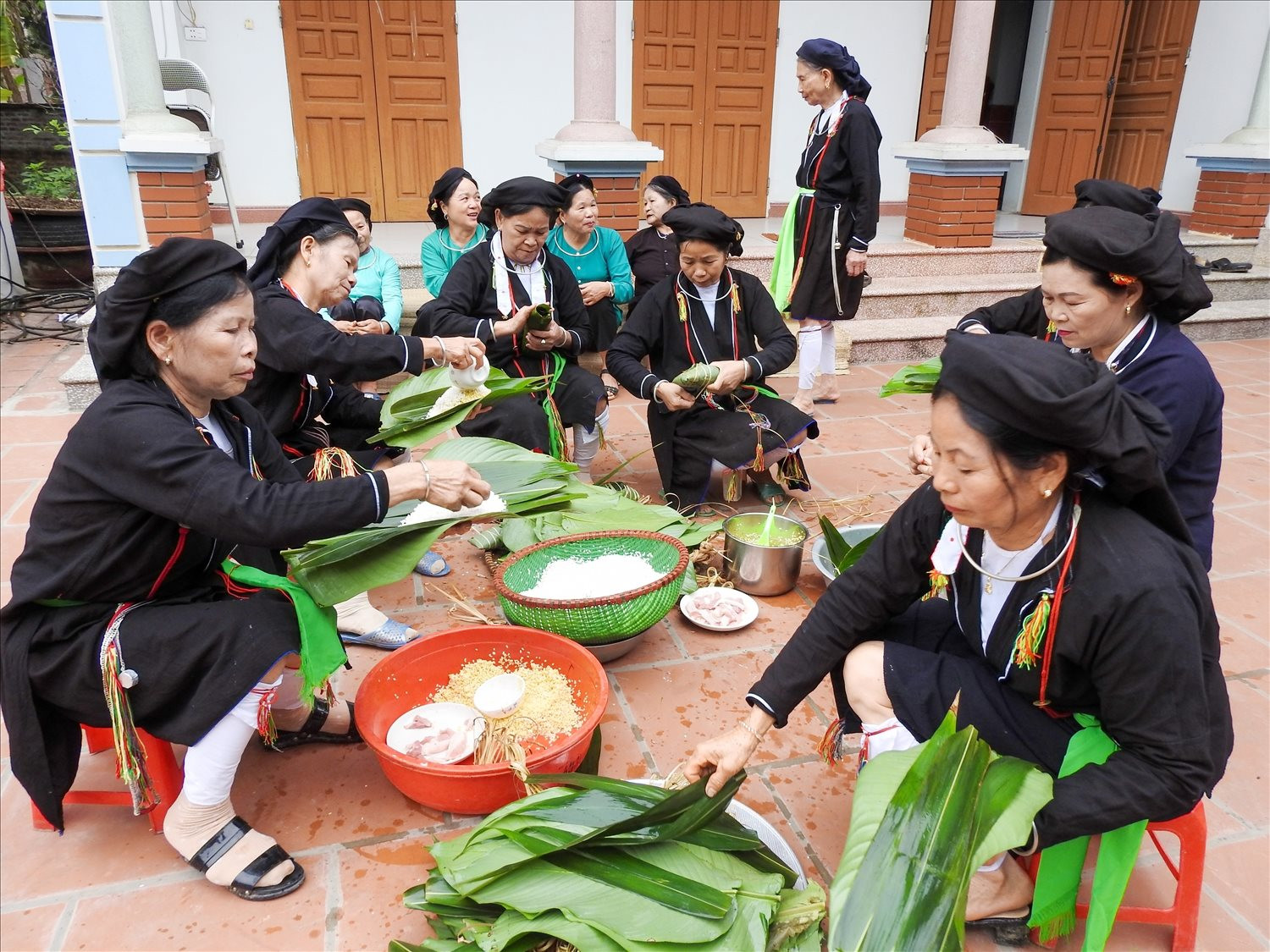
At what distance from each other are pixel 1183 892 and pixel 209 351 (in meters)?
2.34

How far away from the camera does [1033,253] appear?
299 inches

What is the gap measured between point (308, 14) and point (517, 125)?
6.16ft

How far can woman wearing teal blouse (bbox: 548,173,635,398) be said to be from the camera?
5074mm

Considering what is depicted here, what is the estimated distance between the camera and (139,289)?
186 centimetres

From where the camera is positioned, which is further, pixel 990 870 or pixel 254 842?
pixel 254 842

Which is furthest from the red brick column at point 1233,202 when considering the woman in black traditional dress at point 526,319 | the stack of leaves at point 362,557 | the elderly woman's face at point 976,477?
the stack of leaves at point 362,557

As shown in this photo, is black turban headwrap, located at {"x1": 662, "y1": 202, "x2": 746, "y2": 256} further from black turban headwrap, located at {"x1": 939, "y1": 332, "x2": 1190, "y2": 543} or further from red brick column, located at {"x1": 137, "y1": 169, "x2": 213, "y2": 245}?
red brick column, located at {"x1": 137, "y1": 169, "x2": 213, "y2": 245}

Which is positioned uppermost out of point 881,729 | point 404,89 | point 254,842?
point 404,89

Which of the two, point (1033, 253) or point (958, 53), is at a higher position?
point (958, 53)

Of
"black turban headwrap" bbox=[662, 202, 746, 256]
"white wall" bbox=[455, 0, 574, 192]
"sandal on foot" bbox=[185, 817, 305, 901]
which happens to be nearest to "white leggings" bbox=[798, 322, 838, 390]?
"black turban headwrap" bbox=[662, 202, 746, 256]

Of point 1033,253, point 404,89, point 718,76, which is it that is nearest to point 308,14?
point 404,89

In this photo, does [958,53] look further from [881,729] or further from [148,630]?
[148,630]

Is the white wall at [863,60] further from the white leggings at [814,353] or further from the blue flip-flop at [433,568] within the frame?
the blue flip-flop at [433,568]

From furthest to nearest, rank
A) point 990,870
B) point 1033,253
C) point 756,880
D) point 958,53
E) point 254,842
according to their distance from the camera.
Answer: point 1033,253 → point 958,53 → point 254,842 → point 990,870 → point 756,880
